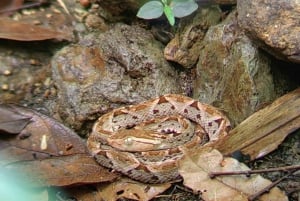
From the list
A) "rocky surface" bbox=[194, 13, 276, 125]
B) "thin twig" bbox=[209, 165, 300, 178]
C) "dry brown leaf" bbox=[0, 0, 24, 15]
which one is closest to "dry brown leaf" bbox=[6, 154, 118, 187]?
"thin twig" bbox=[209, 165, 300, 178]

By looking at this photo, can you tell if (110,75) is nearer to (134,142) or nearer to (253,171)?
(134,142)

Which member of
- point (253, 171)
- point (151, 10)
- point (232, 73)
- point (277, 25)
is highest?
point (277, 25)

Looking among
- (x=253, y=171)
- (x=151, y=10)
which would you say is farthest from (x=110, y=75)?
(x=253, y=171)

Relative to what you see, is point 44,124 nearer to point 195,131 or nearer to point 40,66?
point 40,66

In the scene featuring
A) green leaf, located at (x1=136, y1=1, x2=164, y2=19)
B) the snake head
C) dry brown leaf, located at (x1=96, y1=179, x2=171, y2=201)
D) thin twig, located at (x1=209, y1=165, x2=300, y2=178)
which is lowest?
dry brown leaf, located at (x1=96, y1=179, x2=171, y2=201)

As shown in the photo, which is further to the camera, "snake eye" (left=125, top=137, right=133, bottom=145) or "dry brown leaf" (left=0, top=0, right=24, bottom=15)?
"dry brown leaf" (left=0, top=0, right=24, bottom=15)

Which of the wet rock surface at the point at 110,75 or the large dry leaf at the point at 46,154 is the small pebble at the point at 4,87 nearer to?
the large dry leaf at the point at 46,154

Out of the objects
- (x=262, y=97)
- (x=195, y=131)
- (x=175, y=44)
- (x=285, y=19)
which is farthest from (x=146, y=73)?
(x=285, y=19)

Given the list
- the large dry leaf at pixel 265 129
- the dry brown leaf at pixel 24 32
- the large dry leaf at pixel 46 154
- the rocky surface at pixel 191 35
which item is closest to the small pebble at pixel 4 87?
the large dry leaf at pixel 46 154

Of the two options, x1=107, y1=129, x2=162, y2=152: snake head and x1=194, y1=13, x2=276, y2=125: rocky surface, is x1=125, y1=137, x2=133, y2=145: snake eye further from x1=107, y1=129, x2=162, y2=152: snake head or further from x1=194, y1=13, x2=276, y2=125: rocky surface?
x1=194, y1=13, x2=276, y2=125: rocky surface
